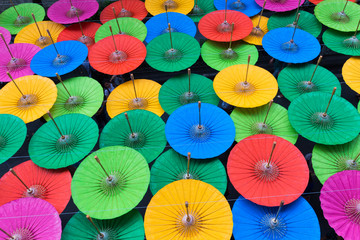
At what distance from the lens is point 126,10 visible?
284 inches

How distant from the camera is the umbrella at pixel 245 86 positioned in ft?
15.8

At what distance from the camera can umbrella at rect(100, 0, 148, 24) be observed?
23.4ft

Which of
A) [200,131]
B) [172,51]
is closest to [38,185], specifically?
[200,131]

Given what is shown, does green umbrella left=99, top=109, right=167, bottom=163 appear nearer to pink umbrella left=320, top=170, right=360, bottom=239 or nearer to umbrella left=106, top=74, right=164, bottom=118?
umbrella left=106, top=74, right=164, bottom=118

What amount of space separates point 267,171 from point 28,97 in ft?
15.8

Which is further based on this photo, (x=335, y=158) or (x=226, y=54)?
(x=226, y=54)

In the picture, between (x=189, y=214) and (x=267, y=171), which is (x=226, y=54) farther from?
(x=189, y=214)

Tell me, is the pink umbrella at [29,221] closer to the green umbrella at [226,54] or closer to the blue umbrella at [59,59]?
the blue umbrella at [59,59]

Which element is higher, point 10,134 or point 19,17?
point 19,17

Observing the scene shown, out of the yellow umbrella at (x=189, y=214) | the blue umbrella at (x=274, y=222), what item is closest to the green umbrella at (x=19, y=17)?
the yellow umbrella at (x=189, y=214)

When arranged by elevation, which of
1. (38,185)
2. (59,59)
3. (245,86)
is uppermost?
(59,59)

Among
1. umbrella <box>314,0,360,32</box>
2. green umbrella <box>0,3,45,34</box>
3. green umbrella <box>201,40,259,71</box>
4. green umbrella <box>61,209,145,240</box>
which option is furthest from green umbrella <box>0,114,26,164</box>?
umbrella <box>314,0,360,32</box>

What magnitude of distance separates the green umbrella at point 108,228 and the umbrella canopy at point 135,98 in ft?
6.80

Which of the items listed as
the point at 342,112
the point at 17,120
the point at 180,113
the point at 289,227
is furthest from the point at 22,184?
the point at 342,112
